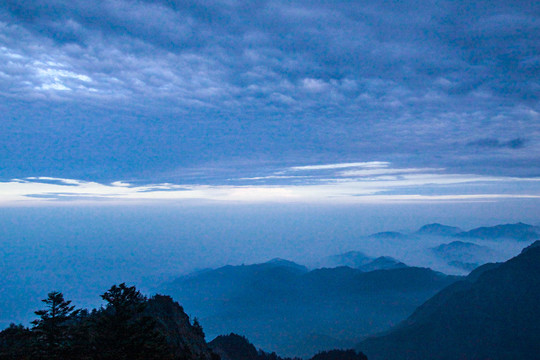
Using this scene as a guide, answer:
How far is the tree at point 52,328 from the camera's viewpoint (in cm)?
2089

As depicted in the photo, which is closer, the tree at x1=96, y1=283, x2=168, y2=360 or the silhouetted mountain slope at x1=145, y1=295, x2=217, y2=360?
the tree at x1=96, y1=283, x2=168, y2=360

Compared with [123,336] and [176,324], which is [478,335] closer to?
[176,324]

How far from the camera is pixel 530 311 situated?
176500mm

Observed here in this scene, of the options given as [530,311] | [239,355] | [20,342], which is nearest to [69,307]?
[20,342]

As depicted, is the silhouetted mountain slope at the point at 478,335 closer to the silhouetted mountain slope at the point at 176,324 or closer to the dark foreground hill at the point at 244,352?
the dark foreground hill at the point at 244,352

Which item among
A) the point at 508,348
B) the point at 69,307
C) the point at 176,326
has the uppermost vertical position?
the point at 69,307

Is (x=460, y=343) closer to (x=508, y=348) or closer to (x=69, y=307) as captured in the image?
(x=508, y=348)

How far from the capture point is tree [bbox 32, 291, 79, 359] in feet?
68.5

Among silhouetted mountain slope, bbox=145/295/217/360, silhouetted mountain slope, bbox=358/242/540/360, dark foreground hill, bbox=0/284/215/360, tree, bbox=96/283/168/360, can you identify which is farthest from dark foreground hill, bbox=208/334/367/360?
silhouetted mountain slope, bbox=358/242/540/360

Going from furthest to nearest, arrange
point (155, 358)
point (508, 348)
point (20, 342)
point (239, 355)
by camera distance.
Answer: point (508, 348) → point (239, 355) → point (20, 342) → point (155, 358)

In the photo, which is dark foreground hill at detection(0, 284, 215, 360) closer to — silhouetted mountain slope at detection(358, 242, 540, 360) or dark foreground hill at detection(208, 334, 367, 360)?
dark foreground hill at detection(208, 334, 367, 360)

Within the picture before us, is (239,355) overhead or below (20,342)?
below

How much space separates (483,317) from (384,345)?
66.4 meters

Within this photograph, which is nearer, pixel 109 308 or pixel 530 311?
pixel 109 308
